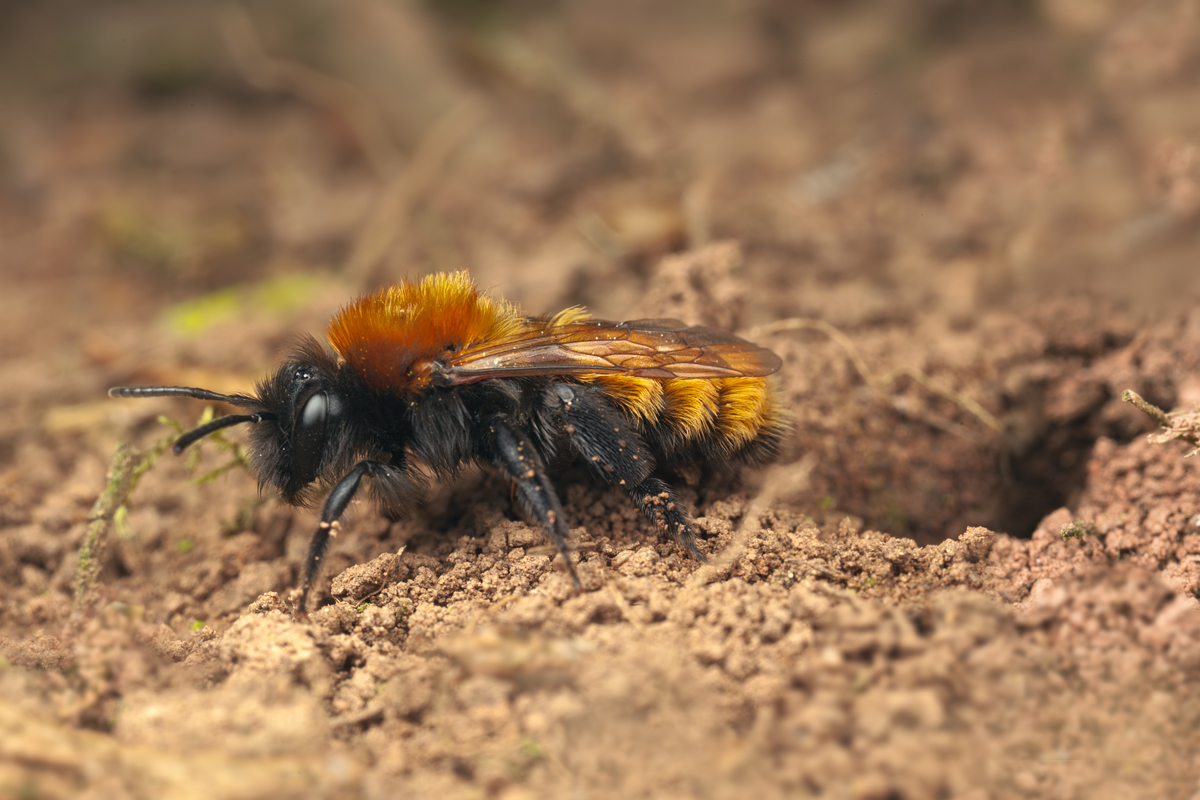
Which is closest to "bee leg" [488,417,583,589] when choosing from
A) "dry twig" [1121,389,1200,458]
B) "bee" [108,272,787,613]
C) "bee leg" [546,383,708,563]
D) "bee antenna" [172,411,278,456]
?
"bee" [108,272,787,613]

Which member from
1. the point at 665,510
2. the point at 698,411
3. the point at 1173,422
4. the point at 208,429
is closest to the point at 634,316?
the point at 698,411

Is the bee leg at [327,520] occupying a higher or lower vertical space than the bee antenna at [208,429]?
lower

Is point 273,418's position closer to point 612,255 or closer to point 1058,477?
point 612,255

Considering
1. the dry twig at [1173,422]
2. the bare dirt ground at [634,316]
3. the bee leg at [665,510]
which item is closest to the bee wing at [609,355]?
the bee leg at [665,510]

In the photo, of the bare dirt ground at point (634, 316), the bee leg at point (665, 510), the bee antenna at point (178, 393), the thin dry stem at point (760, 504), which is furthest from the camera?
the bee antenna at point (178, 393)

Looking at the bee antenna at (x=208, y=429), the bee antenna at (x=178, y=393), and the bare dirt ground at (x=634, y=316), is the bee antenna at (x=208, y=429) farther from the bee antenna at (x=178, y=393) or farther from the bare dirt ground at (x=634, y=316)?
the bare dirt ground at (x=634, y=316)

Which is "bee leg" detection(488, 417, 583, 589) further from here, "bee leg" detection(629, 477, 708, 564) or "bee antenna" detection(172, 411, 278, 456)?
"bee antenna" detection(172, 411, 278, 456)
